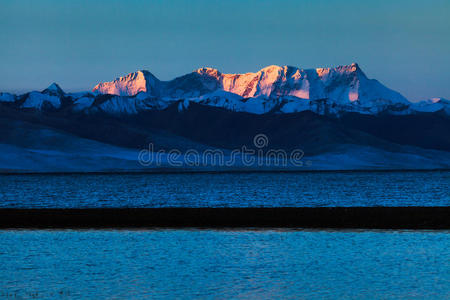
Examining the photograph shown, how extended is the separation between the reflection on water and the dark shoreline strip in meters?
2.96

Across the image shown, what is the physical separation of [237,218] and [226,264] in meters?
14.0

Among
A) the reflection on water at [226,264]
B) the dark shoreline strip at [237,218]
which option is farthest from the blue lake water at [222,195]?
the reflection on water at [226,264]

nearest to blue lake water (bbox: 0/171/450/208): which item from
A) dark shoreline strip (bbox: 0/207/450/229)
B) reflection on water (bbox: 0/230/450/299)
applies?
dark shoreline strip (bbox: 0/207/450/229)

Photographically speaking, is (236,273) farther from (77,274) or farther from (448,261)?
(448,261)

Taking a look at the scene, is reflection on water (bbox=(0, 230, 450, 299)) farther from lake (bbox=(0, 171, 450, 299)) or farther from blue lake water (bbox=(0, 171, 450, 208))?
blue lake water (bbox=(0, 171, 450, 208))

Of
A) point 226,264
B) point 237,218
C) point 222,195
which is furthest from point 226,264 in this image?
point 222,195

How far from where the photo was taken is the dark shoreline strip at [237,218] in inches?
1481

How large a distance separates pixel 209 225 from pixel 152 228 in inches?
115

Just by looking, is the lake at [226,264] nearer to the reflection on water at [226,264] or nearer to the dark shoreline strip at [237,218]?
the reflection on water at [226,264]

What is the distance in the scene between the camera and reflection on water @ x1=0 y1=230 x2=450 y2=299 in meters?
20.8

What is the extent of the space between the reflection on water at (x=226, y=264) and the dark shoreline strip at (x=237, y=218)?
117 inches

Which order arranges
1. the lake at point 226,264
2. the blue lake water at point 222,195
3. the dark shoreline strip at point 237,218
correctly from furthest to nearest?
the blue lake water at point 222,195, the dark shoreline strip at point 237,218, the lake at point 226,264

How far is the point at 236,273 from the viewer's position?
2362cm

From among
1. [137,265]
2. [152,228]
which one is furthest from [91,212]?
[137,265]
